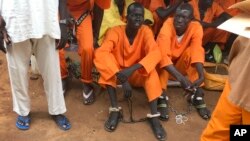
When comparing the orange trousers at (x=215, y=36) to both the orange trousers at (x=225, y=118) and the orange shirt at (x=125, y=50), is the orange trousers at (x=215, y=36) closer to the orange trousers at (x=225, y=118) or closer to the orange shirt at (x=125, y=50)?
the orange shirt at (x=125, y=50)

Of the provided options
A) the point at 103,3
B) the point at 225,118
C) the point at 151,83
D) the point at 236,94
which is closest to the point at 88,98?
the point at 151,83

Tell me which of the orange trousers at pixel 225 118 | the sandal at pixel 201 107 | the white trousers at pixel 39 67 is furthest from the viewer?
the sandal at pixel 201 107

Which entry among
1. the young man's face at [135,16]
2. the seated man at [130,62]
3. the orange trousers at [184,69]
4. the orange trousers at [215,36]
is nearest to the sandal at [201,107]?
the orange trousers at [184,69]

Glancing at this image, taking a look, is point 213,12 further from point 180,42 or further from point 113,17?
point 113,17

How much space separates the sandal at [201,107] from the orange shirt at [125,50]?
25.2 inches

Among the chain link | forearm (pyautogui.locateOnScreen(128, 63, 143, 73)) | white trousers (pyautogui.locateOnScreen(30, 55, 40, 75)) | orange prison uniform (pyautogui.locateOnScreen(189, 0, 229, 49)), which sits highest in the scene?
orange prison uniform (pyautogui.locateOnScreen(189, 0, 229, 49))

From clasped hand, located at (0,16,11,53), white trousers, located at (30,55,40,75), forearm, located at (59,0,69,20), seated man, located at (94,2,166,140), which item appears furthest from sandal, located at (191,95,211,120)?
clasped hand, located at (0,16,11,53)

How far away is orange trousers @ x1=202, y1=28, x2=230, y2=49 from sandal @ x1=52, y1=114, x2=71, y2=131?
7.57ft

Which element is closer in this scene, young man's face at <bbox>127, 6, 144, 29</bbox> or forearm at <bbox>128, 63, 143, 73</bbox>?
forearm at <bbox>128, 63, 143, 73</bbox>

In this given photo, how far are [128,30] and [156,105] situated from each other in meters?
0.84

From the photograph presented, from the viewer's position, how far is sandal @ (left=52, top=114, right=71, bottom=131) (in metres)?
3.23

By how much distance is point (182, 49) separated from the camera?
3.80 metres

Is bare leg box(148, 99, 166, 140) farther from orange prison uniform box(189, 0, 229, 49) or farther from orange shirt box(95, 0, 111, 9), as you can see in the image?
orange prison uniform box(189, 0, 229, 49)

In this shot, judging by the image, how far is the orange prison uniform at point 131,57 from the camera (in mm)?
3350
